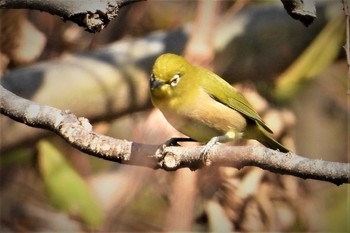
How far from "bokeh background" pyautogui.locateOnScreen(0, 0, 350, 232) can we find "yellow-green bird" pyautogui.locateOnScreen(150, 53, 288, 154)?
300mm

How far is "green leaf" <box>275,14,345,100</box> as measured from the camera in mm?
3795

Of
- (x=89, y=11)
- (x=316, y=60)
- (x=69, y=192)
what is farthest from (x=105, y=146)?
(x=316, y=60)

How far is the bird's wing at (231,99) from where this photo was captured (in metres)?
2.98

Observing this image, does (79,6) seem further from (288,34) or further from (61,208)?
(288,34)

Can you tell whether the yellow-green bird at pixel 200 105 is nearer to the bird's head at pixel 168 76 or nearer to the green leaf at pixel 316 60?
the bird's head at pixel 168 76

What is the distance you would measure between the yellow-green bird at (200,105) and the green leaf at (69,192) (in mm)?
824

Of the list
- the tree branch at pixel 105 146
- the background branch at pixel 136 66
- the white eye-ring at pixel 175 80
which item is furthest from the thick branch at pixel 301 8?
the background branch at pixel 136 66

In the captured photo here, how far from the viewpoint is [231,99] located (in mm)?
3023

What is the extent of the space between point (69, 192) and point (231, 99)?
3.05ft

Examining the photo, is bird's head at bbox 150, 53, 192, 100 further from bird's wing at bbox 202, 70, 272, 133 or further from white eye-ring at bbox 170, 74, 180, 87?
bird's wing at bbox 202, 70, 272, 133

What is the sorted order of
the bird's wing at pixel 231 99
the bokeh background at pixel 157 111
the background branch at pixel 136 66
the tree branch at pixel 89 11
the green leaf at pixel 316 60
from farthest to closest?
1. the background branch at pixel 136 66
2. the green leaf at pixel 316 60
3. the bokeh background at pixel 157 111
4. the bird's wing at pixel 231 99
5. the tree branch at pixel 89 11

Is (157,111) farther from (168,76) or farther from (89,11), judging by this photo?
(89,11)

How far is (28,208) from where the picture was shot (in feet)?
14.0

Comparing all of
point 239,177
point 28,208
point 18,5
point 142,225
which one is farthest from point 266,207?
point 18,5
